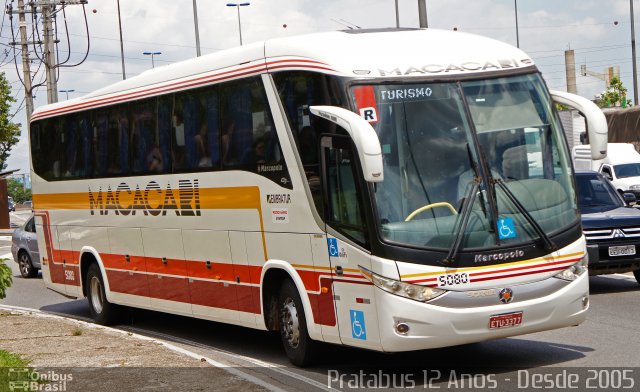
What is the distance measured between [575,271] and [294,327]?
2943mm

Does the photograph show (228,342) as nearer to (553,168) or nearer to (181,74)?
(181,74)

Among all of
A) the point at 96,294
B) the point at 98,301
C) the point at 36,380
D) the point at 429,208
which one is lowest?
the point at 98,301

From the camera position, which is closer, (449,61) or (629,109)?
(449,61)

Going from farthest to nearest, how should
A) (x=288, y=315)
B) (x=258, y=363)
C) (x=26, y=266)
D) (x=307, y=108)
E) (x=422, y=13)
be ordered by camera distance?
(x=26, y=266) → (x=422, y=13) → (x=258, y=363) → (x=288, y=315) → (x=307, y=108)

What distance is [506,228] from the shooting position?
430 inches

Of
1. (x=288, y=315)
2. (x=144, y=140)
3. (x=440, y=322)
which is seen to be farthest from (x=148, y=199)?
(x=440, y=322)

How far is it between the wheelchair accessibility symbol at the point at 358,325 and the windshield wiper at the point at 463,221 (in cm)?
100

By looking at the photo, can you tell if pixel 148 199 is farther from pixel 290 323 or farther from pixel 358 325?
pixel 358 325

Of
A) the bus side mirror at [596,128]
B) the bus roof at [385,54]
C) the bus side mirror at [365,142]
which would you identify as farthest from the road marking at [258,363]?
the bus side mirror at [596,128]

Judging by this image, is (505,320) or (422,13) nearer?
(505,320)

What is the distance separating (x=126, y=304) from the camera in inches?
679

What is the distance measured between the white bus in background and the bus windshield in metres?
→ 0.01

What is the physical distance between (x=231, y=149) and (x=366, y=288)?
3.25m

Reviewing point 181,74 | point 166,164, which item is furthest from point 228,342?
point 181,74
